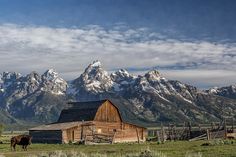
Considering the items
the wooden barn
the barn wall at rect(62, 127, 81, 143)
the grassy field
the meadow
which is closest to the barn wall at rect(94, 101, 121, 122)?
the wooden barn

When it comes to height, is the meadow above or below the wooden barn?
below

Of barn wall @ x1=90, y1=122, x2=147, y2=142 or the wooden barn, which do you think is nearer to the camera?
the wooden barn

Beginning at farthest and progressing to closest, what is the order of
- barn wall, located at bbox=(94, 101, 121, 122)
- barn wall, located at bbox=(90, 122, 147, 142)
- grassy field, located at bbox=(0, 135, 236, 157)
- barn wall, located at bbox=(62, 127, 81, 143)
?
barn wall, located at bbox=(94, 101, 121, 122), barn wall, located at bbox=(90, 122, 147, 142), barn wall, located at bbox=(62, 127, 81, 143), grassy field, located at bbox=(0, 135, 236, 157)

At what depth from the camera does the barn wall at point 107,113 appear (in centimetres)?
9066

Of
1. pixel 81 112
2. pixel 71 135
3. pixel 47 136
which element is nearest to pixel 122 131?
pixel 81 112

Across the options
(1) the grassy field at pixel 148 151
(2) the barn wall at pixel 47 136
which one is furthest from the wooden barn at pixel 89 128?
(1) the grassy field at pixel 148 151

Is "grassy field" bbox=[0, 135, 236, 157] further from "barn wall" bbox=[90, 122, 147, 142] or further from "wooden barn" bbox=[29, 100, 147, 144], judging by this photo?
"barn wall" bbox=[90, 122, 147, 142]

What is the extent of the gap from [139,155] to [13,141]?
2704 centimetres

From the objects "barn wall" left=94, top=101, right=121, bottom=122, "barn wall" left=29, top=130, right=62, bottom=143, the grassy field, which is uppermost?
"barn wall" left=94, top=101, right=121, bottom=122

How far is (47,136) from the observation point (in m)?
85.1

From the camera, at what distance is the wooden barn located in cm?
8238

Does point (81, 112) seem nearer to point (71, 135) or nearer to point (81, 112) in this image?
point (81, 112)

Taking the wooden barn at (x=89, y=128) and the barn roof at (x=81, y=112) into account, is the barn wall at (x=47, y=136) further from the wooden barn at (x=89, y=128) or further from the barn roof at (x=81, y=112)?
the barn roof at (x=81, y=112)

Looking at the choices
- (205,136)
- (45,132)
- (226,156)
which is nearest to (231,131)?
(205,136)
